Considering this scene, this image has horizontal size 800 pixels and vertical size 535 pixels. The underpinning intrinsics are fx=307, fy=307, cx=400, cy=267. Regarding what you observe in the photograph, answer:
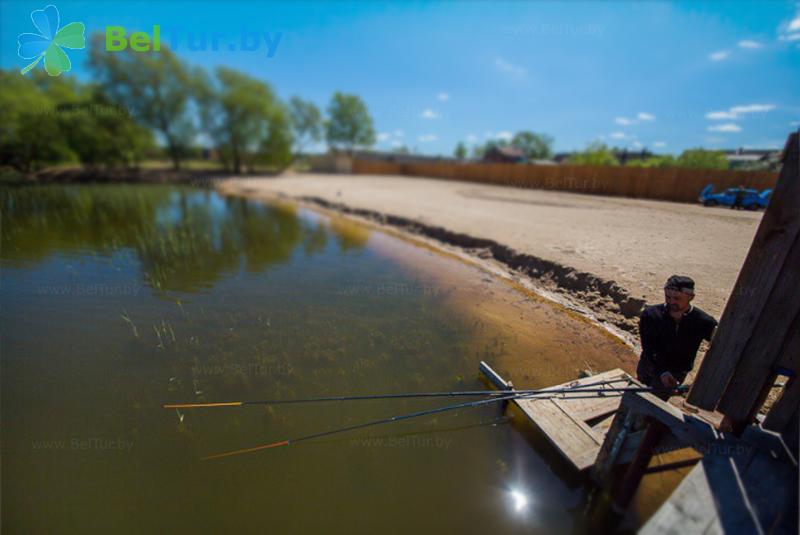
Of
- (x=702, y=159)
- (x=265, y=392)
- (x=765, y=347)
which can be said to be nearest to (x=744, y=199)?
(x=765, y=347)

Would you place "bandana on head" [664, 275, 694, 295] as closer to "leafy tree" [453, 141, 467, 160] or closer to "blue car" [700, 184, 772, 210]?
"blue car" [700, 184, 772, 210]

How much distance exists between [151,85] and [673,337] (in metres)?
60.2

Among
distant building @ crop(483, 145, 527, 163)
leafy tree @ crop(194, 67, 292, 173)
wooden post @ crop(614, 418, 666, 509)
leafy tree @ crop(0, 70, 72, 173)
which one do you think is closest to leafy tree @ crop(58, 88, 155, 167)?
leafy tree @ crop(0, 70, 72, 173)

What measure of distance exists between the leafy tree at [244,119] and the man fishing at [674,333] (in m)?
54.8

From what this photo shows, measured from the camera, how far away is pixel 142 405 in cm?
436

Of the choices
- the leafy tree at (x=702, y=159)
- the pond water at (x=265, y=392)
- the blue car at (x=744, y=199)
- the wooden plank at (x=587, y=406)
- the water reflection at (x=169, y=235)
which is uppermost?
the leafy tree at (x=702, y=159)

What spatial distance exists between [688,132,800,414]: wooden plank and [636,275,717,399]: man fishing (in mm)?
940

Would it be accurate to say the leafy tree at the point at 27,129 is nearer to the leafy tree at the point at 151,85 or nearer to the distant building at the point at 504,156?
the leafy tree at the point at 151,85

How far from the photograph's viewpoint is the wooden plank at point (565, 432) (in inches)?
133

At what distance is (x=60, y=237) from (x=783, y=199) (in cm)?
2061

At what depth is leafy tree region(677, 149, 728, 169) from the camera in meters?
36.4

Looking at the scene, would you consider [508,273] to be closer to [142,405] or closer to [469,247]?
[469,247]

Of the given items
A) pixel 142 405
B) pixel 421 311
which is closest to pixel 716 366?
pixel 421 311

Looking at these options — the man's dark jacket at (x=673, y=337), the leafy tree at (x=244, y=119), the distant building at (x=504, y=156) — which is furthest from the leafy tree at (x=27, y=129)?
the distant building at (x=504, y=156)
